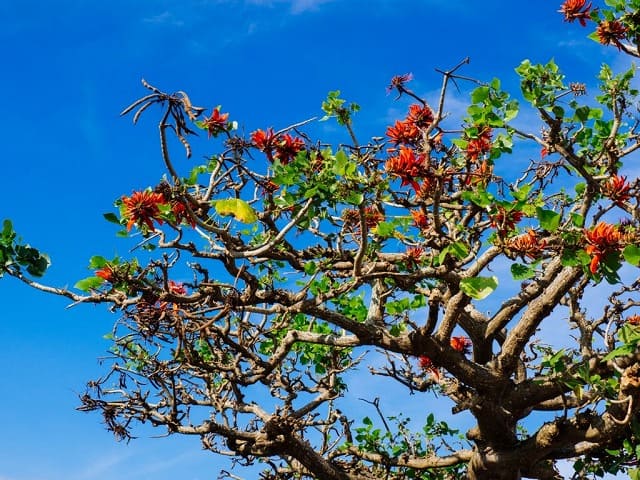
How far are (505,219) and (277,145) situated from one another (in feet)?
5.95

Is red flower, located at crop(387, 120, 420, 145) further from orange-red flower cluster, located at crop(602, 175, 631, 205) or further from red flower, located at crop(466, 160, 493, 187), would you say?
orange-red flower cluster, located at crop(602, 175, 631, 205)

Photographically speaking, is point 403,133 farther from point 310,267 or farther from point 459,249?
point 310,267

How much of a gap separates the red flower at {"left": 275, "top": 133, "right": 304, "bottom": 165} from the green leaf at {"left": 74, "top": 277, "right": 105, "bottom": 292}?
68.7 inches

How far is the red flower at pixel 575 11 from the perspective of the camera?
7.27m

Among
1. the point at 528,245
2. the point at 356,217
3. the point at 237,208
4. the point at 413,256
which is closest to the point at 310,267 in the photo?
the point at 356,217

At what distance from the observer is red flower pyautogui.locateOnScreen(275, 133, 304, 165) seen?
19.1ft

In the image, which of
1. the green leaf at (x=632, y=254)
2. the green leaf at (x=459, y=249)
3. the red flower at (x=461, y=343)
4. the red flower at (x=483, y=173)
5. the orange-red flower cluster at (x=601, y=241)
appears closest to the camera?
the green leaf at (x=632, y=254)

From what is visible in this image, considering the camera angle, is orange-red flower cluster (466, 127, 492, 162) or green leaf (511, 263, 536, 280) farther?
orange-red flower cluster (466, 127, 492, 162)

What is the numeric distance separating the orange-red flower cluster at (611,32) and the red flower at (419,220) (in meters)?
2.45

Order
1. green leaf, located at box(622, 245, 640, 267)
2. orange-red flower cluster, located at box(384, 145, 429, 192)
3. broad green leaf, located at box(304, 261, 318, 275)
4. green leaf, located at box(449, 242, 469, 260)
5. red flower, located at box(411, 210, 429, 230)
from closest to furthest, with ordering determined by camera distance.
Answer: green leaf, located at box(622, 245, 640, 267), orange-red flower cluster, located at box(384, 145, 429, 192), green leaf, located at box(449, 242, 469, 260), broad green leaf, located at box(304, 261, 318, 275), red flower, located at box(411, 210, 429, 230)

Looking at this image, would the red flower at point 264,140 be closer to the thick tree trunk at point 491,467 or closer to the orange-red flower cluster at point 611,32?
the orange-red flower cluster at point 611,32

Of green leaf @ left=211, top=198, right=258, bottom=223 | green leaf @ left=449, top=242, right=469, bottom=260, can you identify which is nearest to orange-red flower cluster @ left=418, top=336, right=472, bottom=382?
green leaf @ left=449, top=242, right=469, bottom=260

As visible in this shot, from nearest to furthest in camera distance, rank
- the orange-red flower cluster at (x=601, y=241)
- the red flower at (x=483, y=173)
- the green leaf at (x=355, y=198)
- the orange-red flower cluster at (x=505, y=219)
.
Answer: the orange-red flower cluster at (x=601, y=241) < the green leaf at (x=355, y=198) < the orange-red flower cluster at (x=505, y=219) < the red flower at (x=483, y=173)

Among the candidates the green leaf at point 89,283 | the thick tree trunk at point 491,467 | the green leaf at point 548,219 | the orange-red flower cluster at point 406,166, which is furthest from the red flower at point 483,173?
the thick tree trunk at point 491,467
